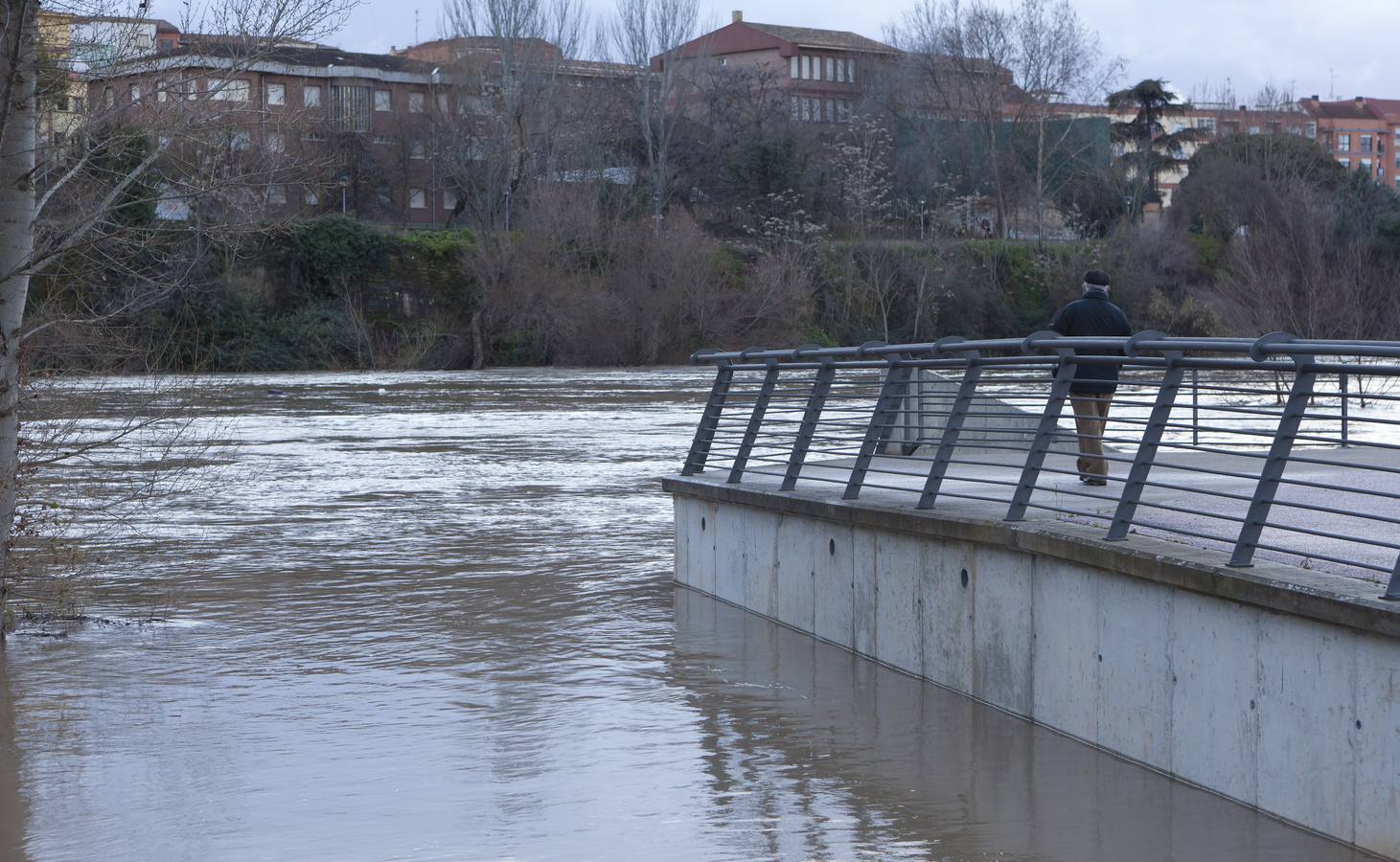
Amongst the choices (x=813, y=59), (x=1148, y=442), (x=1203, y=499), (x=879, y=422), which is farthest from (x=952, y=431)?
(x=813, y=59)

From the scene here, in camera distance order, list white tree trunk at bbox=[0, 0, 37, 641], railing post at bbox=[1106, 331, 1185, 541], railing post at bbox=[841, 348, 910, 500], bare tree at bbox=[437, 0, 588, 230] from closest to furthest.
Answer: railing post at bbox=[1106, 331, 1185, 541] < railing post at bbox=[841, 348, 910, 500] < white tree trunk at bbox=[0, 0, 37, 641] < bare tree at bbox=[437, 0, 588, 230]

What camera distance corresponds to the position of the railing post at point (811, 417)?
1171cm

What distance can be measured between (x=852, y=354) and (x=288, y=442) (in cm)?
2126

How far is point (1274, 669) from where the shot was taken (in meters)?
6.71

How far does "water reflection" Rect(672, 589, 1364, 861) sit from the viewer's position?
6781 millimetres

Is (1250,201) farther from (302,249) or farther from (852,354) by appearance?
(852,354)

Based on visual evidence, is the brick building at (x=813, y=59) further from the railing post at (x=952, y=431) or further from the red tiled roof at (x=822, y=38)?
the railing post at (x=952, y=431)

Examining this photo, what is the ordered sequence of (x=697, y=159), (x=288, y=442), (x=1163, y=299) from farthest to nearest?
(x=697, y=159) → (x=1163, y=299) → (x=288, y=442)

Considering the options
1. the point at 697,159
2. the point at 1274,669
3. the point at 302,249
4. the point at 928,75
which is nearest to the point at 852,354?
the point at 1274,669

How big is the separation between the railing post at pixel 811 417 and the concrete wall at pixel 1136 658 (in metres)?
0.46

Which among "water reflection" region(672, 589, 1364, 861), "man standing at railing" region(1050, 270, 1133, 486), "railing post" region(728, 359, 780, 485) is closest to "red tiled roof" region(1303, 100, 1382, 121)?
"man standing at railing" region(1050, 270, 1133, 486)

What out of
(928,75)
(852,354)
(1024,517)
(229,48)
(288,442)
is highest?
(928,75)

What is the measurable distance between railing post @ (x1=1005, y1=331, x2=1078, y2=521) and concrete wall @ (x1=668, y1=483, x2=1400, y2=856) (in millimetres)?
267

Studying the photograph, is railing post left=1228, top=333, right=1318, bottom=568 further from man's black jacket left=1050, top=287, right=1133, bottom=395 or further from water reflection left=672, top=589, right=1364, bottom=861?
man's black jacket left=1050, top=287, right=1133, bottom=395
